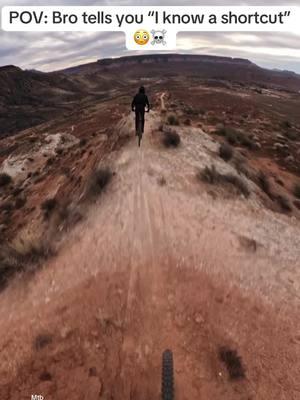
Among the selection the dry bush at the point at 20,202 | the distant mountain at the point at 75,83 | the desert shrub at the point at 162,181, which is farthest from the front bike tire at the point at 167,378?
the distant mountain at the point at 75,83

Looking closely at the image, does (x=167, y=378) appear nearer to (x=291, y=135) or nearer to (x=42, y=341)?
(x=42, y=341)

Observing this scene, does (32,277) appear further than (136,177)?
No

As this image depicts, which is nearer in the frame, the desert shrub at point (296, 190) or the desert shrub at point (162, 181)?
the desert shrub at point (162, 181)

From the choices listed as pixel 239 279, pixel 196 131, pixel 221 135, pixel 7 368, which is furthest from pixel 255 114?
pixel 7 368

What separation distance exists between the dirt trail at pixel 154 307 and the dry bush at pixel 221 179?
153 centimetres

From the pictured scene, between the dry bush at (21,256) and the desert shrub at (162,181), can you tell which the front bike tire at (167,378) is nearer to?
the dry bush at (21,256)

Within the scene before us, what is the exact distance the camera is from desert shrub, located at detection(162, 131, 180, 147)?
1561cm

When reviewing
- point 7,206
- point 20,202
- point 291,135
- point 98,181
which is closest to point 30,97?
point 291,135

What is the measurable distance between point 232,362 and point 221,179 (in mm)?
7419

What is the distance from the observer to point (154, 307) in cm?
859

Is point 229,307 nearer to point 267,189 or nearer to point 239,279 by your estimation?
point 239,279

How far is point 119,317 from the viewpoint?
8.48m

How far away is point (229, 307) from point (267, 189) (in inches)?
340

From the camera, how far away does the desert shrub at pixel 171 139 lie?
15.6 meters
